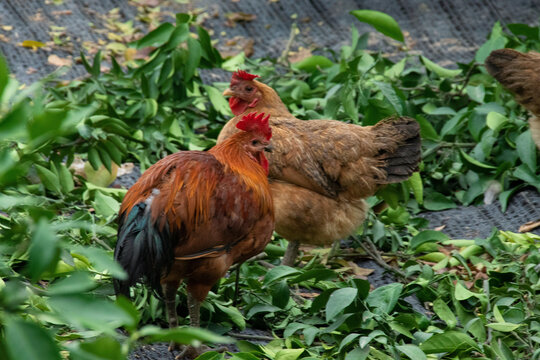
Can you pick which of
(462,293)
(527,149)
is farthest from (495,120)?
(462,293)

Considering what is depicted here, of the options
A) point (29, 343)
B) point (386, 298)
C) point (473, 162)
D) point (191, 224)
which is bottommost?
point (473, 162)

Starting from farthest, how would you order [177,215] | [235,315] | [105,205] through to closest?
[105,205], [235,315], [177,215]

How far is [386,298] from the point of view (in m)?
2.77

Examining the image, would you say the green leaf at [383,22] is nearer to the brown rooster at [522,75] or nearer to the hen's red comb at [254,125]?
the brown rooster at [522,75]

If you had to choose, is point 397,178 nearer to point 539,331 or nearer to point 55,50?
point 539,331

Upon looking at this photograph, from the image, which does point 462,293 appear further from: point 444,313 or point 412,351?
point 412,351

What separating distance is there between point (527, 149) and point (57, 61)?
124 inches

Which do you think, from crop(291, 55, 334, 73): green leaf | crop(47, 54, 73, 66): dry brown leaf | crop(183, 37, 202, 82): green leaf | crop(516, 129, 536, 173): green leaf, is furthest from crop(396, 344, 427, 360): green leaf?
crop(47, 54, 73, 66): dry brown leaf

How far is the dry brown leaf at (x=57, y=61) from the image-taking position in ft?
15.7

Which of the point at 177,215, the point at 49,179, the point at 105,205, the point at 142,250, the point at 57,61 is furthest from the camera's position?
the point at 57,61

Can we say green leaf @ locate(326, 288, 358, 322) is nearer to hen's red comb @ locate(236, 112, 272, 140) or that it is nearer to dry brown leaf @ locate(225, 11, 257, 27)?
hen's red comb @ locate(236, 112, 272, 140)

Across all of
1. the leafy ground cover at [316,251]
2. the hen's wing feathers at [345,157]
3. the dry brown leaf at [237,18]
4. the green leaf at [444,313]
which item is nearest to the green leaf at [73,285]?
the leafy ground cover at [316,251]

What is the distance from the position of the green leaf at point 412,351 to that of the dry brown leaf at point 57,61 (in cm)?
330

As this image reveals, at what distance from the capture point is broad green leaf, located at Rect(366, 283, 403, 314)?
9.01ft
